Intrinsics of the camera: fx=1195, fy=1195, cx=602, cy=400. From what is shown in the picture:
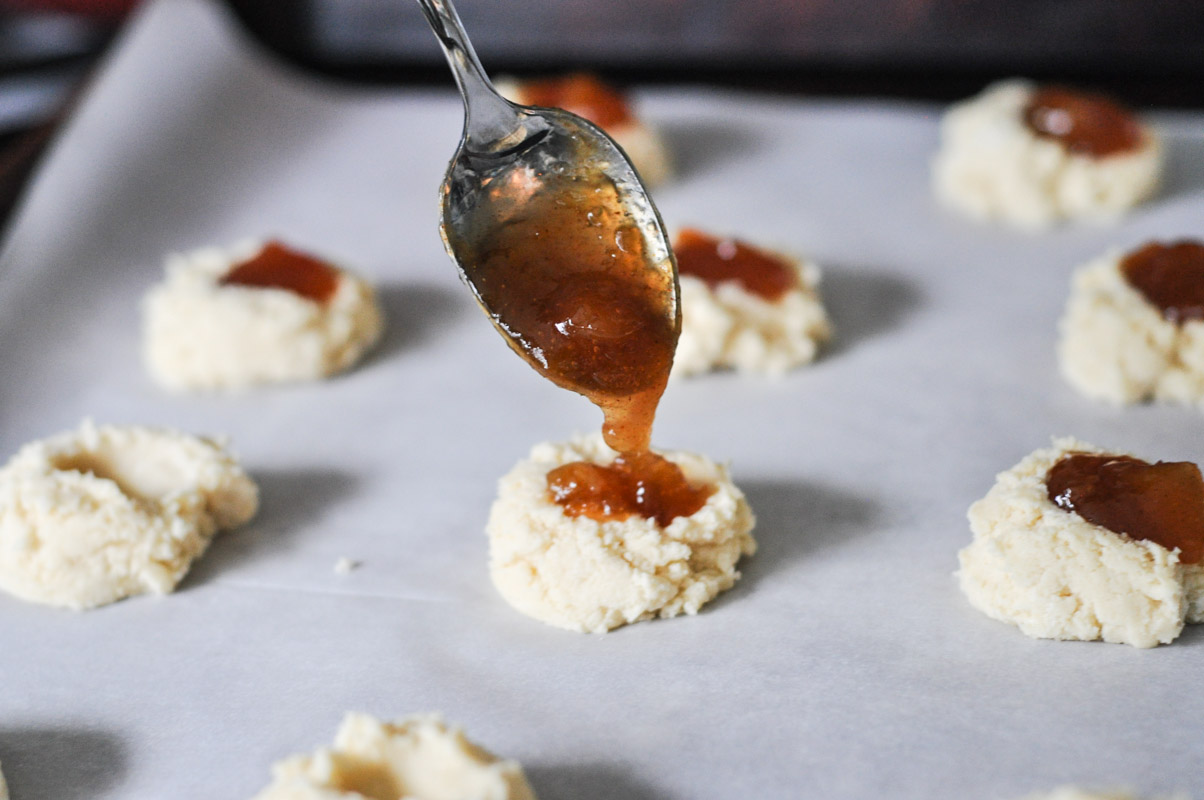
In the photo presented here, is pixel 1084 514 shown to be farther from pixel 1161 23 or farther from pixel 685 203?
pixel 1161 23

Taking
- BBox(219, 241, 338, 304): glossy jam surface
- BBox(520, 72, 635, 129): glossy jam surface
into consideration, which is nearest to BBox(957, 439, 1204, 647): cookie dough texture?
BBox(219, 241, 338, 304): glossy jam surface

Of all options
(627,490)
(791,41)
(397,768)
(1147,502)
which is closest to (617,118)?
(791,41)

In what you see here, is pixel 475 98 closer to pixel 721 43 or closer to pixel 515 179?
pixel 515 179

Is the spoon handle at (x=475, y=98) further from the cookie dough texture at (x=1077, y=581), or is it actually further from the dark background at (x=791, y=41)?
the dark background at (x=791, y=41)

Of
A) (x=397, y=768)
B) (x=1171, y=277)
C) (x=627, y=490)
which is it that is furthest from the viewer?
(x=1171, y=277)

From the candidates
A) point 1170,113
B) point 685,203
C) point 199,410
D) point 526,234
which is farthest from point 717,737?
point 1170,113

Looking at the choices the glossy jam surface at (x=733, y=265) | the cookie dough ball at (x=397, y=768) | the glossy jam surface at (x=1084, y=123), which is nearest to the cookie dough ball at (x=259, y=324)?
the glossy jam surface at (x=733, y=265)

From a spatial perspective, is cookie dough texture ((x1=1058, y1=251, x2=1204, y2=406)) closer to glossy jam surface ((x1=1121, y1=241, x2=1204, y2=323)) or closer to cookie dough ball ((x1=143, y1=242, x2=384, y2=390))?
glossy jam surface ((x1=1121, y1=241, x2=1204, y2=323))
